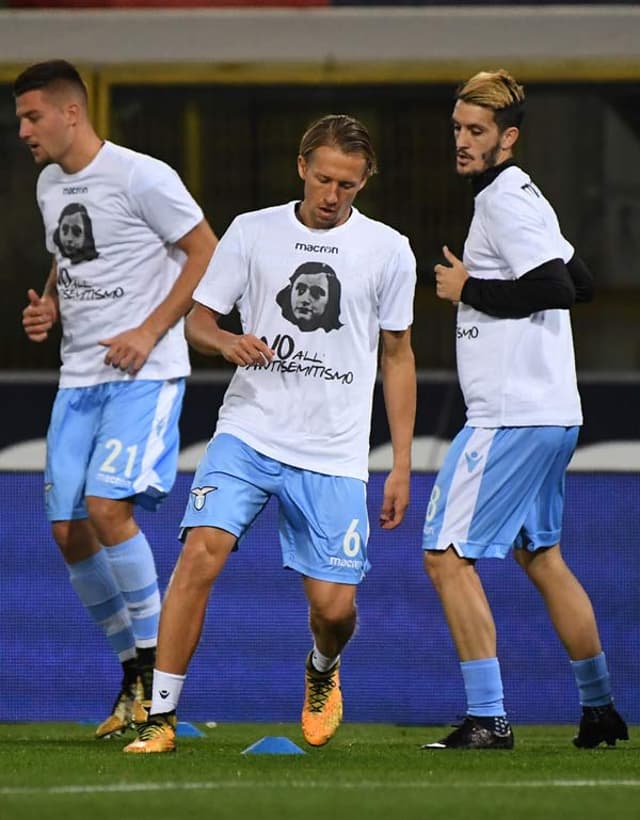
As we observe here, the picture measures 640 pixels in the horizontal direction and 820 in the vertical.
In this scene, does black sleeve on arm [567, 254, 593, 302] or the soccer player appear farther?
the soccer player

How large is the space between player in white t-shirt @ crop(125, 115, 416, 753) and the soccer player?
2.18 ft

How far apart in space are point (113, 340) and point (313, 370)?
94 centimetres

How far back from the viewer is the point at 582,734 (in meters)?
6.71

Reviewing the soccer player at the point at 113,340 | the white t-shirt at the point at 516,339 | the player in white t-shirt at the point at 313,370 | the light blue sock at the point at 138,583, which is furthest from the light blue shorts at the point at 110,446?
the white t-shirt at the point at 516,339

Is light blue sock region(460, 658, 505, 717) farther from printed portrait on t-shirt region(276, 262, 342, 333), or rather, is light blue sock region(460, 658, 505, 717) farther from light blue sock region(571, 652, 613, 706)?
printed portrait on t-shirt region(276, 262, 342, 333)

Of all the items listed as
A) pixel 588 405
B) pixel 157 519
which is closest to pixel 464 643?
pixel 157 519

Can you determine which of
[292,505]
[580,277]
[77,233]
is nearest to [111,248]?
[77,233]

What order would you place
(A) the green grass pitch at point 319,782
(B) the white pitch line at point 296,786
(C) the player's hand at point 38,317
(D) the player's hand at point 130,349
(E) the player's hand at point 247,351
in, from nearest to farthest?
(A) the green grass pitch at point 319,782
(B) the white pitch line at point 296,786
(E) the player's hand at point 247,351
(D) the player's hand at point 130,349
(C) the player's hand at point 38,317

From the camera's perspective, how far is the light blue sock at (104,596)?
23.2ft

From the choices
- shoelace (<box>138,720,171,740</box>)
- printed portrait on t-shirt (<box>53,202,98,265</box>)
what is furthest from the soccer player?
shoelace (<box>138,720,171,740</box>)

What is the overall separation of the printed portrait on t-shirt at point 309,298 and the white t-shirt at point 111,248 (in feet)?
2.96

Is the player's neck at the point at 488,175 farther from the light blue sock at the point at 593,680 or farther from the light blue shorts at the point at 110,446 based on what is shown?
the light blue sock at the point at 593,680

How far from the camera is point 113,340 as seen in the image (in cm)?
693

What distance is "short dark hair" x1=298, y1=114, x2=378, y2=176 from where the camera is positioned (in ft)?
20.5
